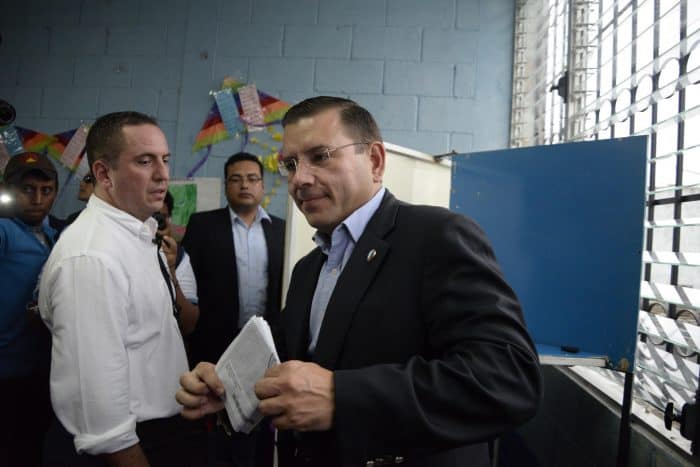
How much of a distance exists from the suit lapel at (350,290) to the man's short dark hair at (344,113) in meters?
0.23

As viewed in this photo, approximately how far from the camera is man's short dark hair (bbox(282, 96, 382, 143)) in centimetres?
97

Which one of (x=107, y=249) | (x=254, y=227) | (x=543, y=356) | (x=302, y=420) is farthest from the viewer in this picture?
(x=254, y=227)

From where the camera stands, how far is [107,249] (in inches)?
44.9

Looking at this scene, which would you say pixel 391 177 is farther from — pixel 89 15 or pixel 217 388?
pixel 89 15

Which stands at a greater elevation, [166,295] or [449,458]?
[166,295]

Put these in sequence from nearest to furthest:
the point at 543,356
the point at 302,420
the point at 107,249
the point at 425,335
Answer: the point at 302,420 < the point at 425,335 < the point at 107,249 < the point at 543,356

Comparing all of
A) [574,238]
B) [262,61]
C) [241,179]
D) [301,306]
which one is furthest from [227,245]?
[574,238]

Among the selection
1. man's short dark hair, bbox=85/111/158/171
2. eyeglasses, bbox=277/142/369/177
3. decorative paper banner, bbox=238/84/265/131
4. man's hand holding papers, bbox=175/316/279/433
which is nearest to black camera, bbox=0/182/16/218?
man's short dark hair, bbox=85/111/158/171

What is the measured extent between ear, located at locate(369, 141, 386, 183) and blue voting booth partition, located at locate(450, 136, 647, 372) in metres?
0.72

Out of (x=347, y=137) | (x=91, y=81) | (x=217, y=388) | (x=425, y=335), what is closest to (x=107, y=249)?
(x=217, y=388)

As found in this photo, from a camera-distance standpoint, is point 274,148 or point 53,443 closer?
point 53,443

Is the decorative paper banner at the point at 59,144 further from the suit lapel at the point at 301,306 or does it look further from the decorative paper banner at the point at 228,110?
the suit lapel at the point at 301,306

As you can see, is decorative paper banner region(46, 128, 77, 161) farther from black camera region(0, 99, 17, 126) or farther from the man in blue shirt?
the man in blue shirt

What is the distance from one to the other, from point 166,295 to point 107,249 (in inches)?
9.4
